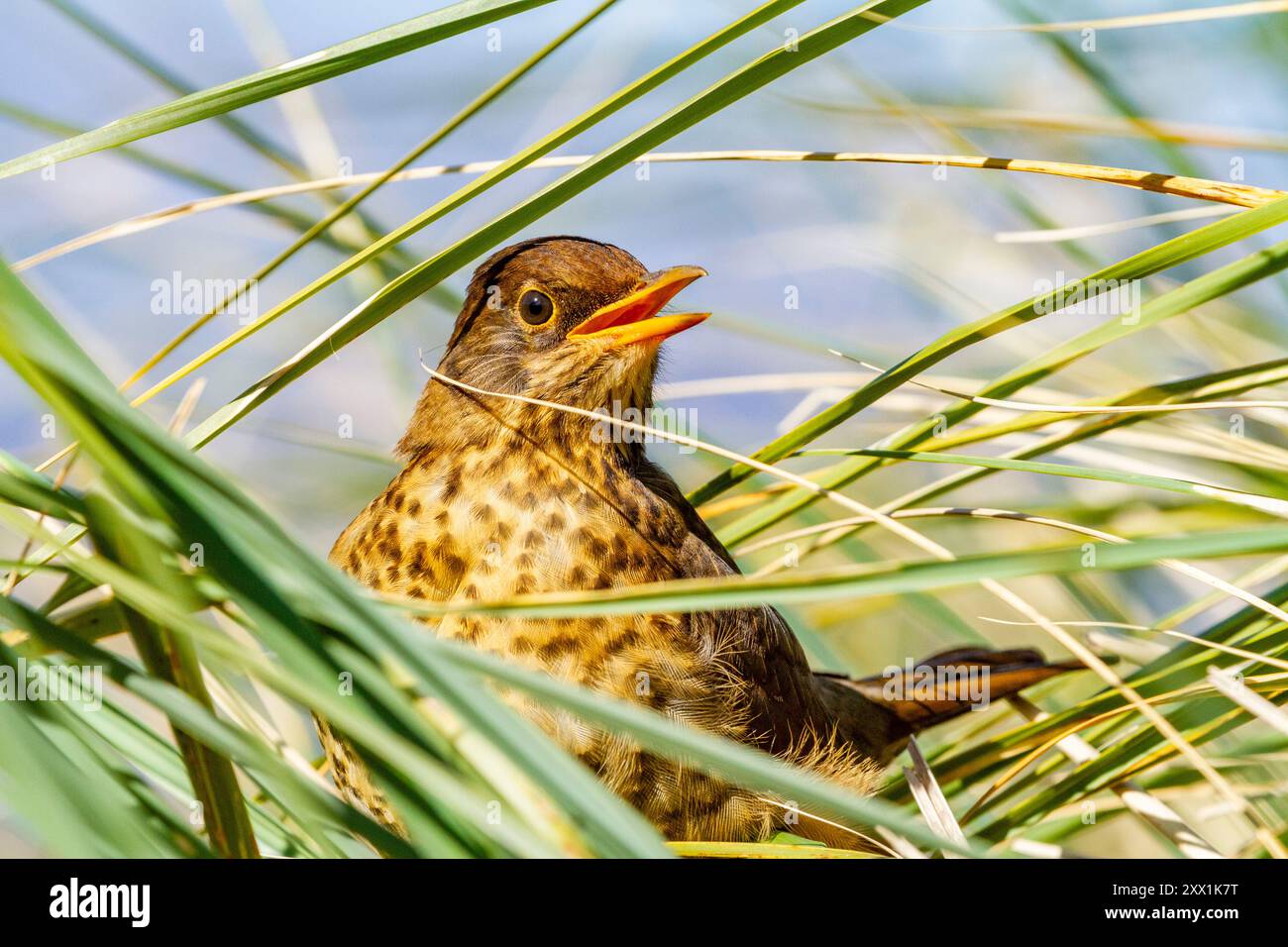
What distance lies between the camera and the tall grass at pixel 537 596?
1240mm

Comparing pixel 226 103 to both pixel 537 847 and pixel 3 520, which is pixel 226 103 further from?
pixel 537 847

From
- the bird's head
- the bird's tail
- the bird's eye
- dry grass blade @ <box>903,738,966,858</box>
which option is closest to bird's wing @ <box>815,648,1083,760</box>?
the bird's tail

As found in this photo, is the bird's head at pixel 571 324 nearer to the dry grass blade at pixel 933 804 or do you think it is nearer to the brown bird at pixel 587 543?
the brown bird at pixel 587 543

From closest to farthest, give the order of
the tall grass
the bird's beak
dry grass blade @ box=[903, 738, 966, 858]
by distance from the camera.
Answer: the tall grass, dry grass blade @ box=[903, 738, 966, 858], the bird's beak

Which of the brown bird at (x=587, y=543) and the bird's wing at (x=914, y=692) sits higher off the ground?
the brown bird at (x=587, y=543)

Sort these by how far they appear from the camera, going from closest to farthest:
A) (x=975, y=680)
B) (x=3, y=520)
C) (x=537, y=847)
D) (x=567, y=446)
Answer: (x=537, y=847), (x=3, y=520), (x=567, y=446), (x=975, y=680)

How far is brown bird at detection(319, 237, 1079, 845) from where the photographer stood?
2.47 meters

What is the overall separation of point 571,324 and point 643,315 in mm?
199

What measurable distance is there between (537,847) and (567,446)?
1.69 m

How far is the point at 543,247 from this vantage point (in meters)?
2.97

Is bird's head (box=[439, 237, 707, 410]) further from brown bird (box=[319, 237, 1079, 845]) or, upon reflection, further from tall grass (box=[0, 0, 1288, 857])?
tall grass (box=[0, 0, 1288, 857])

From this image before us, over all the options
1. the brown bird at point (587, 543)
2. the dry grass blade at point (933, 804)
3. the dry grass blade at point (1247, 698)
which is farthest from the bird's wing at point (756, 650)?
the dry grass blade at point (1247, 698)
